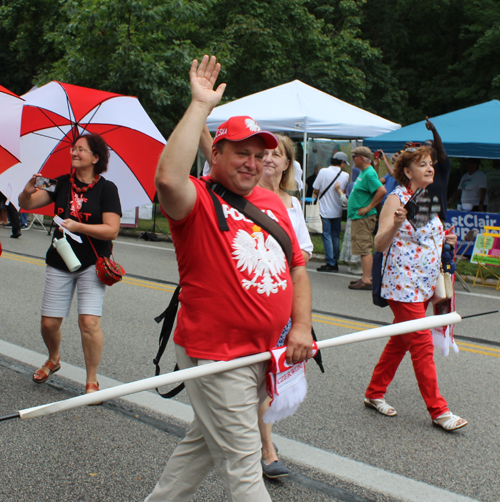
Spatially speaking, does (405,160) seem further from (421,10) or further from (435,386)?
(421,10)

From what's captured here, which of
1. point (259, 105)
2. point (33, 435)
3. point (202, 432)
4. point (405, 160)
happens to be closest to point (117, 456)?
point (33, 435)

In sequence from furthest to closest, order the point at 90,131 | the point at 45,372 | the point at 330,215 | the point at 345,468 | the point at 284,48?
the point at 284,48, the point at 330,215, the point at 90,131, the point at 45,372, the point at 345,468

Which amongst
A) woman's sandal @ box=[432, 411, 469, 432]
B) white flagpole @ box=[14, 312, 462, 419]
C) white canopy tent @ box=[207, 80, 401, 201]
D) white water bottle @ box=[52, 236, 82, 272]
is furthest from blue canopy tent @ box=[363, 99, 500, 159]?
white flagpole @ box=[14, 312, 462, 419]

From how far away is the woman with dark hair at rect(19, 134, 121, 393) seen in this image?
428cm

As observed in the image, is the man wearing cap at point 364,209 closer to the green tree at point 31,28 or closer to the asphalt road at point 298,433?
the asphalt road at point 298,433

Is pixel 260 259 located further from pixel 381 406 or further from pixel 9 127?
pixel 9 127

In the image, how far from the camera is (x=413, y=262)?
406 centimetres

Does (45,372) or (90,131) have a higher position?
(90,131)

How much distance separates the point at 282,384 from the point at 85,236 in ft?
7.84

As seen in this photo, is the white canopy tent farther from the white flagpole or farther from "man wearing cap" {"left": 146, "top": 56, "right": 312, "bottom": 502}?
the white flagpole

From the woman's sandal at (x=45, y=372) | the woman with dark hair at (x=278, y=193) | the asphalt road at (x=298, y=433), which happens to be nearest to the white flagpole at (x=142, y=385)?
the woman with dark hair at (x=278, y=193)

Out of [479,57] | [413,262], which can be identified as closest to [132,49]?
[413,262]

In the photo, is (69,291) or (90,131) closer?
(69,291)

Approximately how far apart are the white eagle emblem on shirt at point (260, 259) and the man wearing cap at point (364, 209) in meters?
6.74
